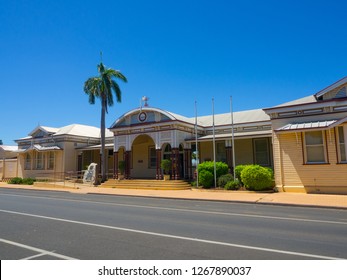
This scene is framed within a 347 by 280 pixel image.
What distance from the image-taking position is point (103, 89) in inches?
1078

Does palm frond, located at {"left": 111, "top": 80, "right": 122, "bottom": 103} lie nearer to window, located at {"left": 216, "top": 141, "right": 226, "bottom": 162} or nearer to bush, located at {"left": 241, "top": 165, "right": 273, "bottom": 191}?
window, located at {"left": 216, "top": 141, "right": 226, "bottom": 162}

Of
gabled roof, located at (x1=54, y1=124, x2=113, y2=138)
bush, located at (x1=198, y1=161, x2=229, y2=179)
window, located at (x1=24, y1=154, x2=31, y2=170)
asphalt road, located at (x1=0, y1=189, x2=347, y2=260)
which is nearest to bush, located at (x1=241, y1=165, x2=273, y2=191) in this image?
bush, located at (x1=198, y1=161, x2=229, y2=179)

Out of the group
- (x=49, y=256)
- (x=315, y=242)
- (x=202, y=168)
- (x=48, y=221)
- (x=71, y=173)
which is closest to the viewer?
(x=49, y=256)

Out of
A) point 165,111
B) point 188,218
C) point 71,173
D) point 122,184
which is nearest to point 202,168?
point 165,111

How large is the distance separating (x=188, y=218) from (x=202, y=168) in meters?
11.3

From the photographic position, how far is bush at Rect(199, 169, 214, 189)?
20.0 m

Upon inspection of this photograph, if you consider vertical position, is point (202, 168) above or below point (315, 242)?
above

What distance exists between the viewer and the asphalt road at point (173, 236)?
5234 mm

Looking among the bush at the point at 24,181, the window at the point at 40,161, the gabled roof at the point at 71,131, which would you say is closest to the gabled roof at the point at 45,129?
the gabled roof at the point at 71,131

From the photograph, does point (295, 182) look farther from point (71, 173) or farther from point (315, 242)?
point (71, 173)

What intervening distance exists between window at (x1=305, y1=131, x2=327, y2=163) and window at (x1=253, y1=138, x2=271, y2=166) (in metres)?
5.29

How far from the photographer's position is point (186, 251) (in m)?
5.35

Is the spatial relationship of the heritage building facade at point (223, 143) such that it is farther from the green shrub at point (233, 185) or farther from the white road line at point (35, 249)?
the white road line at point (35, 249)

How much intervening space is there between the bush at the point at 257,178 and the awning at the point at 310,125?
8.70ft
